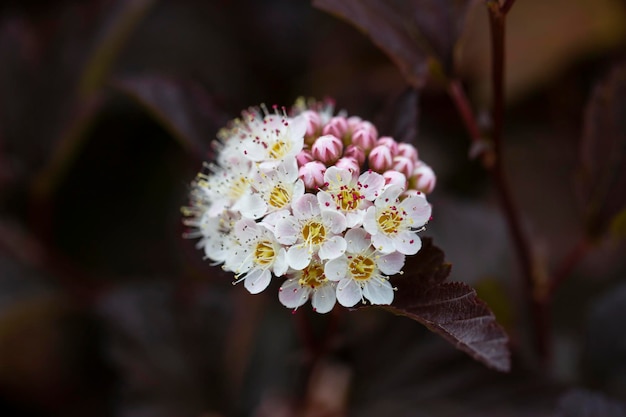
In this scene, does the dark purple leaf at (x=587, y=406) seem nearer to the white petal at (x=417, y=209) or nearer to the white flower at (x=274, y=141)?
the white petal at (x=417, y=209)

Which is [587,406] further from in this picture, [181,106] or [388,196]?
[181,106]

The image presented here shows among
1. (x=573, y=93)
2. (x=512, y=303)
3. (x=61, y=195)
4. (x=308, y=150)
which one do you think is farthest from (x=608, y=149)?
(x=61, y=195)

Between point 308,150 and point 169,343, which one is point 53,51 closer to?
point 169,343

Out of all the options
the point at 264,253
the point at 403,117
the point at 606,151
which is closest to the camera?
the point at 264,253

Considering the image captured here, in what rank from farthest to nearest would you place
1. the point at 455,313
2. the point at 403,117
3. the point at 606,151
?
the point at 606,151 < the point at 403,117 < the point at 455,313

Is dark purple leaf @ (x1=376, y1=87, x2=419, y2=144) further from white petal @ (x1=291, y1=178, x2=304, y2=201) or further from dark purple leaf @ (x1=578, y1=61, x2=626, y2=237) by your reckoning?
dark purple leaf @ (x1=578, y1=61, x2=626, y2=237)

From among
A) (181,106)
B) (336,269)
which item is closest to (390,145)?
(336,269)

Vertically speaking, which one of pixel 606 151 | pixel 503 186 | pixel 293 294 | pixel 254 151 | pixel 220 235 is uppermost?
pixel 606 151
